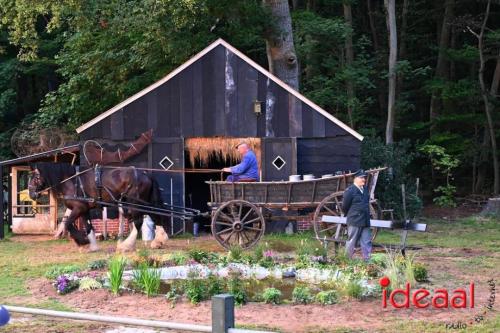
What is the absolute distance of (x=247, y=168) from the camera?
1566 cm

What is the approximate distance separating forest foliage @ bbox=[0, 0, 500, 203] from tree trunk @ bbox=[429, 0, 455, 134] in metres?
0.05

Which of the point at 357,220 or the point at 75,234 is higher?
the point at 357,220

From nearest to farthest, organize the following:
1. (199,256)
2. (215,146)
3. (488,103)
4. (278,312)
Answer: (278,312), (199,256), (215,146), (488,103)

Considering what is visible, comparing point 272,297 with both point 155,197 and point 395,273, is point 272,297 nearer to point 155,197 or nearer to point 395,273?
point 395,273

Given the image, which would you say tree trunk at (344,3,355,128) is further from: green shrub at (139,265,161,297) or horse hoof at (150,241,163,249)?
green shrub at (139,265,161,297)

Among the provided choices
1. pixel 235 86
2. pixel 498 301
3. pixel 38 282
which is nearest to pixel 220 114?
pixel 235 86

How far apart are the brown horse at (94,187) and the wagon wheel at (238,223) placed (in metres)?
1.65

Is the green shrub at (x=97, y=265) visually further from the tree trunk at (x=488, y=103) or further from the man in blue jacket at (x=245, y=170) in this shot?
the tree trunk at (x=488, y=103)

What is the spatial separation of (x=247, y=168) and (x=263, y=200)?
764 mm

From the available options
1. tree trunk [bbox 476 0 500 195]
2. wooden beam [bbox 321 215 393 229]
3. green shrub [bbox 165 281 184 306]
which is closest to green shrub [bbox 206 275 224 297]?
green shrub [bbox 165 281 184 306]

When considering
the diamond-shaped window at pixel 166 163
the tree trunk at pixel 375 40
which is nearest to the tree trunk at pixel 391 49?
the tree trunk at pixel 375 40

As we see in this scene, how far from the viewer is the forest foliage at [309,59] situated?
21.7 meters

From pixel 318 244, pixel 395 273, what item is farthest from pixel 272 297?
pixel 318 244

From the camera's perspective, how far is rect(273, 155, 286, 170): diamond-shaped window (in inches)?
758
